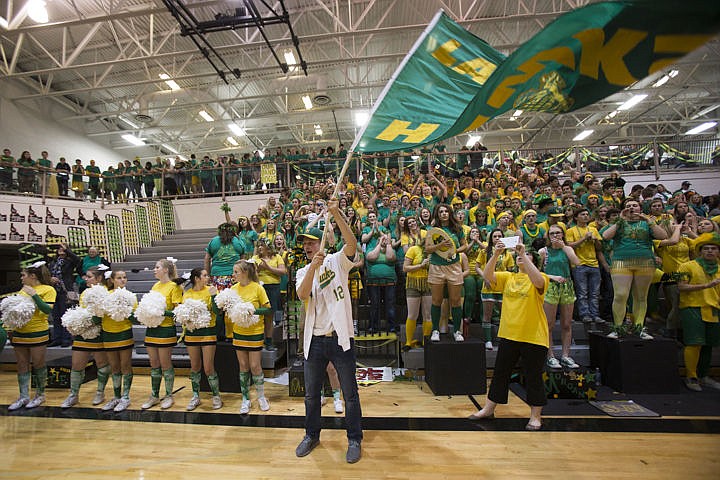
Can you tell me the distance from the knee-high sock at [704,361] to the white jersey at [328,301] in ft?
16.0

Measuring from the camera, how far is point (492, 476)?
283 centimetres

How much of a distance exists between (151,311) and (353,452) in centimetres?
297

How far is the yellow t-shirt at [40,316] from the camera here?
4.69m

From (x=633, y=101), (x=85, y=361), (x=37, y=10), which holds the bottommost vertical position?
(x=85, y=361)

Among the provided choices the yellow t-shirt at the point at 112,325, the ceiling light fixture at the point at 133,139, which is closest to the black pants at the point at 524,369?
the yellow t-shirt at the point at 112,325

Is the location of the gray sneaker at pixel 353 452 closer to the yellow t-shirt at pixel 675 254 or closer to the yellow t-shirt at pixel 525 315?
the yellow t-shirt at pixel 525 315

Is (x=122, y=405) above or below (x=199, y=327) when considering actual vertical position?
below

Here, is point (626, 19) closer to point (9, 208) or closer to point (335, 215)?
point (335, 215)

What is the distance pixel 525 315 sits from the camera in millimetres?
3529

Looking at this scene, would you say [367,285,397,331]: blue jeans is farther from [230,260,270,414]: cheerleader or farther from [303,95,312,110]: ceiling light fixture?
[303,95,312,110]: ceiling light fixture

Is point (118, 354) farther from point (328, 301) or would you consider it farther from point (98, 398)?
point (328, 301)

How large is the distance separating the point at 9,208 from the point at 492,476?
13342 mm

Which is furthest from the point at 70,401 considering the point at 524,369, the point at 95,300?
the point at 524,369

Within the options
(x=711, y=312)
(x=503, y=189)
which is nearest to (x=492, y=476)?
(x=711, y=312)
